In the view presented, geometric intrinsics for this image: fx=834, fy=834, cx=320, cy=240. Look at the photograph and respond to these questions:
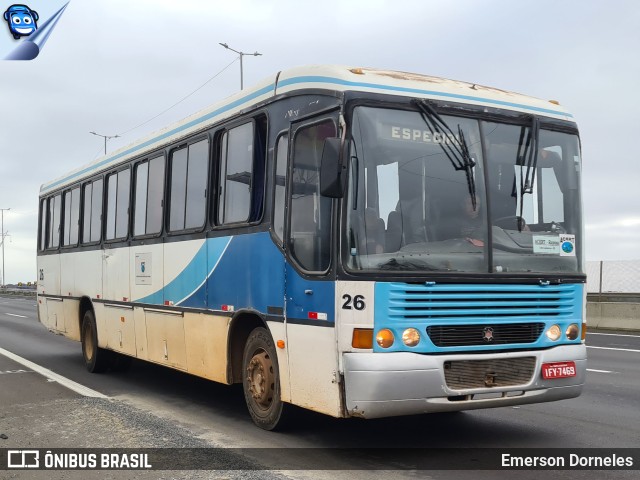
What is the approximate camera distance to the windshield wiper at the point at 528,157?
7.48 m

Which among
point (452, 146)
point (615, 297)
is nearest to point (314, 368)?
point (452, 146)

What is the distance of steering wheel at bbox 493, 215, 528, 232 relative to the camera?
7230mm

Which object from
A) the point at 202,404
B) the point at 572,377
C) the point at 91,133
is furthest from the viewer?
the point at 91,133

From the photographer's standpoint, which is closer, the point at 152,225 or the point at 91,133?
the point at 152,225

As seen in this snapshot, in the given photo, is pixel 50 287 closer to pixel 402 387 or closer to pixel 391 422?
pixel 391 422

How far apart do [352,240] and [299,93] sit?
5.43ft

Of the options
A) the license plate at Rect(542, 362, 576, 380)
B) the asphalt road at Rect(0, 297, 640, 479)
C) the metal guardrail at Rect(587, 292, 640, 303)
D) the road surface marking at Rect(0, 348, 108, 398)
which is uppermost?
the metal guardrail at Rect(587, 292, 640, 303)

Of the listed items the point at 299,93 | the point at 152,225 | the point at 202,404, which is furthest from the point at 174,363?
the point at 299,93

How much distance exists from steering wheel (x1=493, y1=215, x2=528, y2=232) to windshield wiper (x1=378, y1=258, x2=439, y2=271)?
86 cm

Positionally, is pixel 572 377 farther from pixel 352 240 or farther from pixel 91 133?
pixel 91 133

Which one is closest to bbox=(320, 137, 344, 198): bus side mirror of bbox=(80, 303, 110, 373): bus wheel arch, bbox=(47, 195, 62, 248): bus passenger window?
bbox=(80, 303, 110, 373): bus wheel arch

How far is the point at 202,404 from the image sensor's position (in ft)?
33.0

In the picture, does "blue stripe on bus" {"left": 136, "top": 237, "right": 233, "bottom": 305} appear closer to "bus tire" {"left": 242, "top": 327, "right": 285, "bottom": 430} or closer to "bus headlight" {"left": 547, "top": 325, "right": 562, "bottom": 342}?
"bus tire" {"left": 242, "top": 327, "right": 285, "bottom": 430}

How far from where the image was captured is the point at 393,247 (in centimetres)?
679
